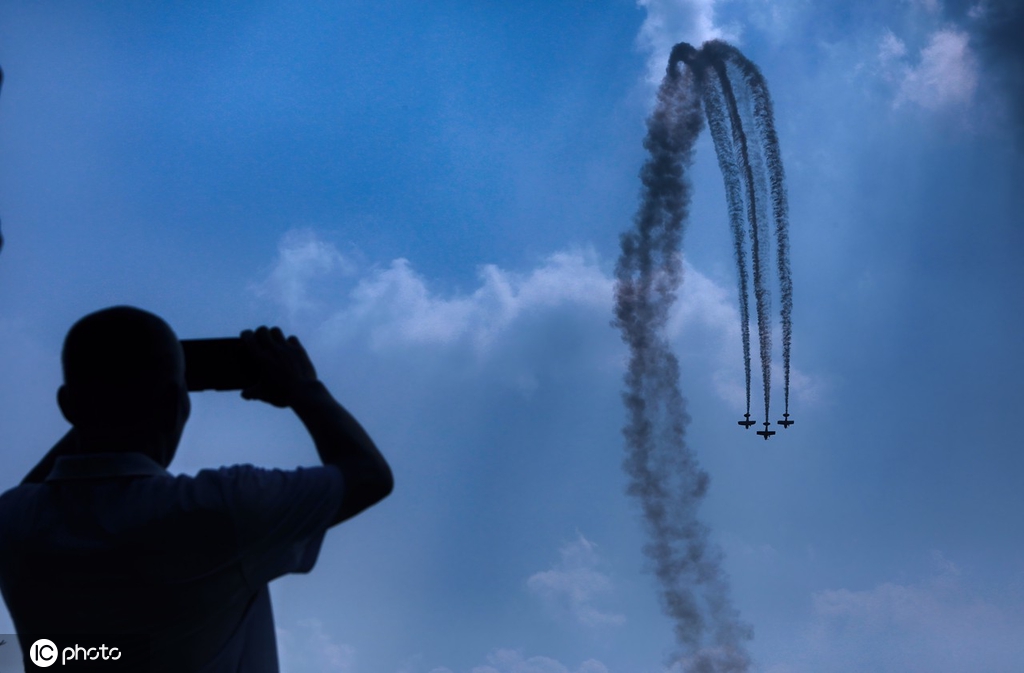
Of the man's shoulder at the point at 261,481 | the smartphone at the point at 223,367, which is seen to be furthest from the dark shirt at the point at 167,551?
the smartphone at the point at 223,367

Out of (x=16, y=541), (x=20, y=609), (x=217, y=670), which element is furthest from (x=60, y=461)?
(x=217, y=670)

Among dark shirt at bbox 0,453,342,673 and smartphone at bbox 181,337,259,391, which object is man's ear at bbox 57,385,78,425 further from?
smartphone at bbox 181,337,259,391

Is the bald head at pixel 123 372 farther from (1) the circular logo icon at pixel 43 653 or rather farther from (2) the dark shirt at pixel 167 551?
(1) the circular logo icon at pixel 43 653

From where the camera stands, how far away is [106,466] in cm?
292

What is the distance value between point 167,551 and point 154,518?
0.38 ft

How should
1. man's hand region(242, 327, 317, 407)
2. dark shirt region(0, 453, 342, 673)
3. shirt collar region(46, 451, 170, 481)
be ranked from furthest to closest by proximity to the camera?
man's hand region(242, 327, 317, 407) < shirt collar region(46, 451, 170, 481) < dark shirt region(0, 453, 342, 673)

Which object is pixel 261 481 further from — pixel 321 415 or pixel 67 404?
pixel 67 404

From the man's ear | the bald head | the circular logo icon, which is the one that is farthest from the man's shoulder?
the circular logo icon

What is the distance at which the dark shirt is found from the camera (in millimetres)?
2770

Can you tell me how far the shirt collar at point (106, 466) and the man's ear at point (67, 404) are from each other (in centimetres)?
15

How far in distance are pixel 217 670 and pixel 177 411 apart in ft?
2.91

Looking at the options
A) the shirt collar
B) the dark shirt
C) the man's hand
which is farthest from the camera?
the man's hand

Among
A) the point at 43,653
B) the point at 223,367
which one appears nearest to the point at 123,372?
the point at 223,367

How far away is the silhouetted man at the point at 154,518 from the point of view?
2.78 m
